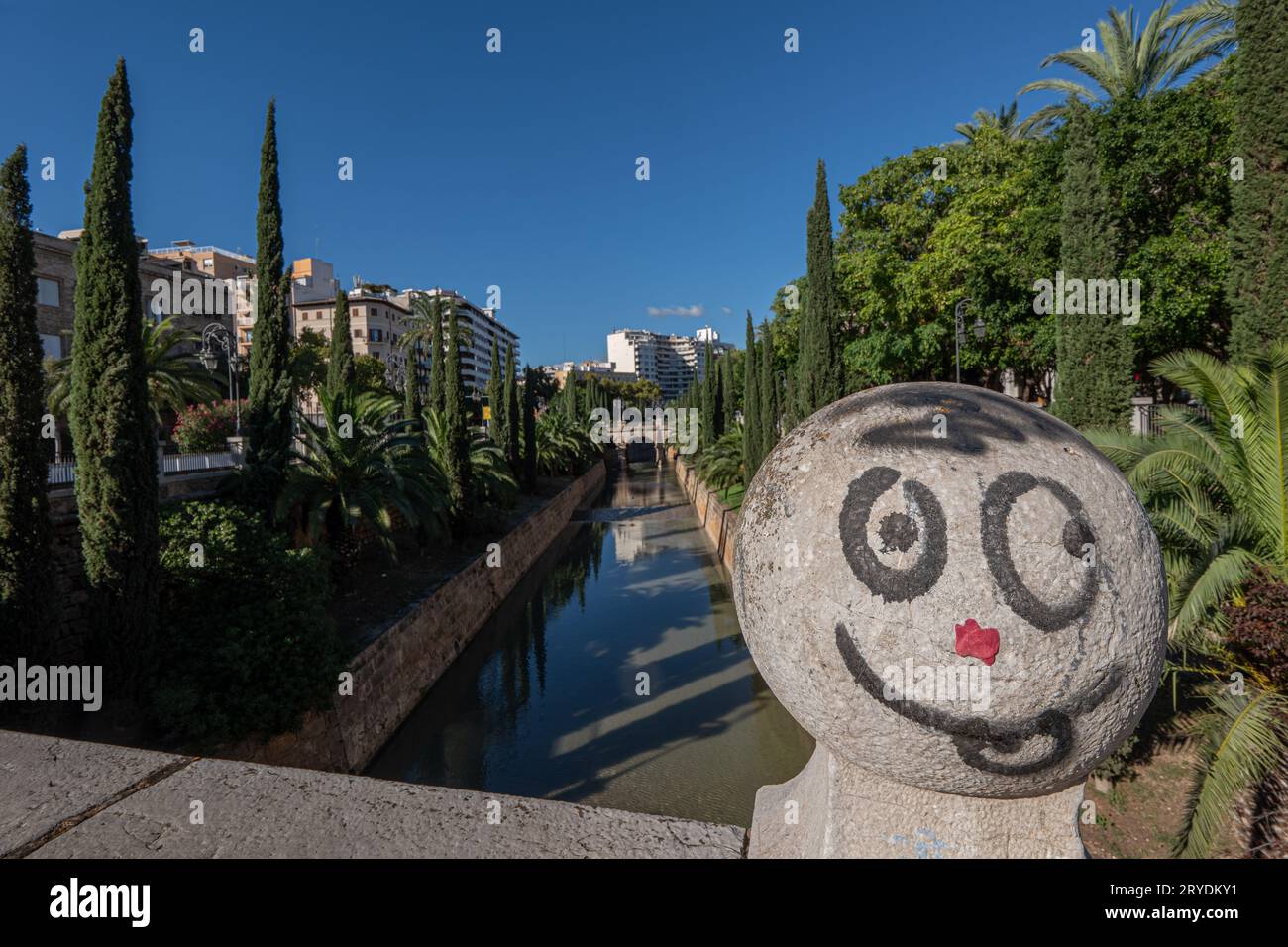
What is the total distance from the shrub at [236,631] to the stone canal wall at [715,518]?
817 cm

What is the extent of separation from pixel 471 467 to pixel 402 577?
6254 millimetres

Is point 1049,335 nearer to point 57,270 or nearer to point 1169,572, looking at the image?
point 1169,572

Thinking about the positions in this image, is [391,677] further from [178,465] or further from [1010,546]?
[1010,546]

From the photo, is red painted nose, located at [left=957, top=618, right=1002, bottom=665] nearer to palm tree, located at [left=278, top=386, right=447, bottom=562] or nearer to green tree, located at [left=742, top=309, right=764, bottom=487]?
palm tree, located at [left=278, top=386, right=447, bottom=562]

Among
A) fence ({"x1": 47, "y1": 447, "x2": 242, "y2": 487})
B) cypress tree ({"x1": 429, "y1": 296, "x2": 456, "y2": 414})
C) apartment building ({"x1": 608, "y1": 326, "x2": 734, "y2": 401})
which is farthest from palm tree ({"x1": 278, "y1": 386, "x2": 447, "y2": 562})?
apartment building ({"x1": 608, "y1": 326, "x2": 734, "y2": 401})

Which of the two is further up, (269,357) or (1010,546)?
(269,357)

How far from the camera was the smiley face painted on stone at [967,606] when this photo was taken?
6.62 feet

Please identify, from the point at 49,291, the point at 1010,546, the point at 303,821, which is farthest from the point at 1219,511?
the point at 49,291

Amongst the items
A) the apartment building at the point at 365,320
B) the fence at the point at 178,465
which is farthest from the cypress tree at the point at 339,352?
the apartment building at the point at 365,320

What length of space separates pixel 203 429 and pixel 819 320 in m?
17.5

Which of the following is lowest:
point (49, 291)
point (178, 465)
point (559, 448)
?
point (178, 465)

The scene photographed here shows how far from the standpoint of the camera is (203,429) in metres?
17.8
